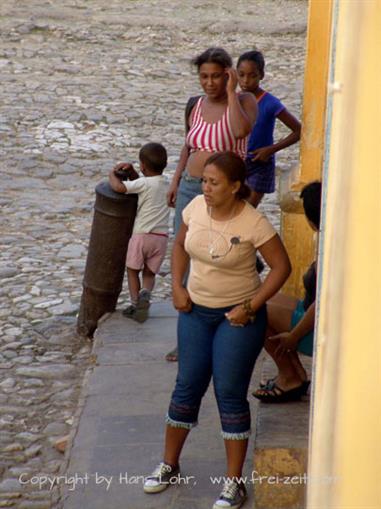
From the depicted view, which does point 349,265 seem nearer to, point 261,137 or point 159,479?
point 159,479

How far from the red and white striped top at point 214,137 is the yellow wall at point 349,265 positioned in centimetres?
439

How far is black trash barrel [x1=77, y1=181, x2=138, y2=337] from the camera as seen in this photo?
7570 millimetres

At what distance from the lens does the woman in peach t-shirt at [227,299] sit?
4.96 m

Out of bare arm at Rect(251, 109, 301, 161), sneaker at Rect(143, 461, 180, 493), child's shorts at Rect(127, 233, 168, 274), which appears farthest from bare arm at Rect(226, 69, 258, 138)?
sneaker at Rect(143, 461, 180, 493)

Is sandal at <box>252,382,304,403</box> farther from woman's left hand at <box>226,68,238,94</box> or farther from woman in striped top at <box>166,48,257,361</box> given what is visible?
woman's left hand at <box>226,68,238,94</box>

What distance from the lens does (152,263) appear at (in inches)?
305

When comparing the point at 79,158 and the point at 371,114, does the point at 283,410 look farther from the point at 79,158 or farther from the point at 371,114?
the point at 79,158

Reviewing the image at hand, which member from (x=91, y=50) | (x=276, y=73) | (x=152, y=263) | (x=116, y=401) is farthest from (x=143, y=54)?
(x=116, y=401)

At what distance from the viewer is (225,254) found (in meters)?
4.96

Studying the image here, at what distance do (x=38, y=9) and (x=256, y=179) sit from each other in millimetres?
15313

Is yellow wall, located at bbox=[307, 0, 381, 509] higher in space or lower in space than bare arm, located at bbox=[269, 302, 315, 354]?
higher

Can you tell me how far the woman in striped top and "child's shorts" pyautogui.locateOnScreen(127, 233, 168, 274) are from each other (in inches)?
30.5

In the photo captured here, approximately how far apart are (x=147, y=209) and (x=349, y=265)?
5.41 meters

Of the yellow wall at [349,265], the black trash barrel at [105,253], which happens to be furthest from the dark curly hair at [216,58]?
the yellow wall at [349,265]
